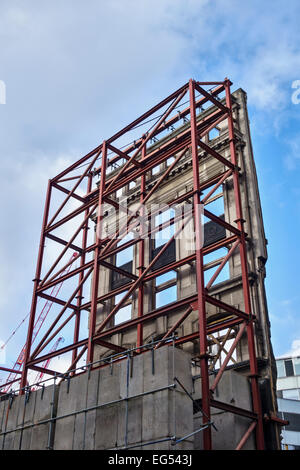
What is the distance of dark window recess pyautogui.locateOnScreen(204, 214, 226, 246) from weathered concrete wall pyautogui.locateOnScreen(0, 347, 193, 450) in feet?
28.8

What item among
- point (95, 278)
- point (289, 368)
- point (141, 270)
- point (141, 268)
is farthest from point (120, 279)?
point (289, 368)

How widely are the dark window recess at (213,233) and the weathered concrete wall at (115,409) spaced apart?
28.8ft

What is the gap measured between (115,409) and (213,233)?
33.9 feet

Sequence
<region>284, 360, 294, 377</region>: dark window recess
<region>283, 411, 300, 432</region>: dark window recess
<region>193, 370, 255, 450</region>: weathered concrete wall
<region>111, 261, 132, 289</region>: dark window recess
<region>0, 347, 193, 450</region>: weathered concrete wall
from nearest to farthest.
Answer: <region>0, 347, 193, 450</region>: weathered concrete wall < <region>193, 370, 255, 450</region>: weathered concrete wall < <region>111, 261, 132, 289</region>: dark window recess < <region>283, 411, 300, 432</region>: dark window recess < <region>284, 360, 294, 377</region>: dark window recess

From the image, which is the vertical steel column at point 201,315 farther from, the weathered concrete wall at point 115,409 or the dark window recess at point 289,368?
the dark window recess at point 289,368

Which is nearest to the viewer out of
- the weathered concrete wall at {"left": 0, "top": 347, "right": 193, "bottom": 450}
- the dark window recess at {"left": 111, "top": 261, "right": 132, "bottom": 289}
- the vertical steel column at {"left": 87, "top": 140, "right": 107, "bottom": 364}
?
the weathered concrete wall at {"left": 0, "top": 347, "right": 193, "bottom": 450}

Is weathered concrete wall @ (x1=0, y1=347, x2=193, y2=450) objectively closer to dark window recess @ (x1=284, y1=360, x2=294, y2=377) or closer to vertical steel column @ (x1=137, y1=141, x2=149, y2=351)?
vertical steel column @ (x1=137, y1=141, x2=149, y2=351)

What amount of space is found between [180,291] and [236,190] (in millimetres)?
5410

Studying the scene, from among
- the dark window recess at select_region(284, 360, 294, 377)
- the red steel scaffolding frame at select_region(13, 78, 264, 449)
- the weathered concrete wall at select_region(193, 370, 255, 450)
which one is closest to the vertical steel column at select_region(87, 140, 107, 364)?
the red steel scaffolding frame at select_region(13, 78, 264, 449)

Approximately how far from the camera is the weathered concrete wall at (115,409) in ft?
49.2

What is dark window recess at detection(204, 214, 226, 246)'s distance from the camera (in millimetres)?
24297
